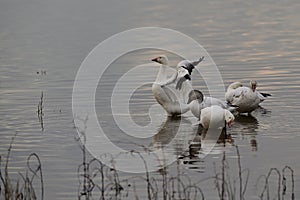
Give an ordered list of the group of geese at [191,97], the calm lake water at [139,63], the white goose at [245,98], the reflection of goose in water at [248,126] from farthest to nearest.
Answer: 1. the white goose at [245,98]
2. the group of geese at [191,97]
3. the reflection of goose in water at [248,126]
4. the calm lake water at [139,63]

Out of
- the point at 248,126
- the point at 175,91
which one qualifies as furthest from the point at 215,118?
the point at 175,91

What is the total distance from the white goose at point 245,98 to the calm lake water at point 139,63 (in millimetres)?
227

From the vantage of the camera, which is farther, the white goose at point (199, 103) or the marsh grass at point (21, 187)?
the white goose at point (199, 103)

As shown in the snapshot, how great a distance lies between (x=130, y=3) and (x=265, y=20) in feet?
37.1

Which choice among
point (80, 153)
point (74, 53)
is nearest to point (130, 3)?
point (74, 53)

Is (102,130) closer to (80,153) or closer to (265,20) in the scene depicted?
(80,153)

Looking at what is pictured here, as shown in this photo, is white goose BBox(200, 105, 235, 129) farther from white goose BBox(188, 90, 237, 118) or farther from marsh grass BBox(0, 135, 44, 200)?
marsh grass BBox(0, 135, 44, 200)

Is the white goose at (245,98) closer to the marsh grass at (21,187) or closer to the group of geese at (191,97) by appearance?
the group of geese at (191,97)

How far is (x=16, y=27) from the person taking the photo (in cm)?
3073

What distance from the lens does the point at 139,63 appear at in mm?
19891

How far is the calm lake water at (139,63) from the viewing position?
35.2 feet

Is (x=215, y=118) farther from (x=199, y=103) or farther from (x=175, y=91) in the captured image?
(x=175, y=91)

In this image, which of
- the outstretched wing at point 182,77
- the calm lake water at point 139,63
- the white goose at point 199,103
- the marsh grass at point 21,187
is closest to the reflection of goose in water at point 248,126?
the calm lake water at point 139,63

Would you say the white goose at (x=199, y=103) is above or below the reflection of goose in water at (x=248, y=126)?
above
